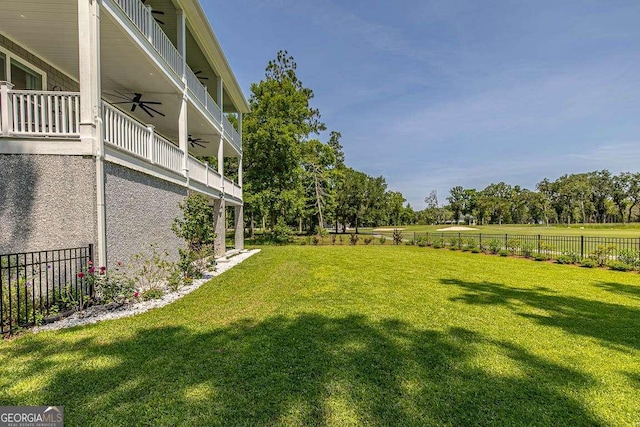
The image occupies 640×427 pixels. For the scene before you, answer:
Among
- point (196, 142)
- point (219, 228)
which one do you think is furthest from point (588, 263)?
point (196, 142)

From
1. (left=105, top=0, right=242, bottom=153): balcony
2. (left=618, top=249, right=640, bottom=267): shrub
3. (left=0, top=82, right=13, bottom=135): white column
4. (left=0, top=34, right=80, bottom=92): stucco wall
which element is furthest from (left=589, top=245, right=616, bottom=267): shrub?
(left=0, top=34, right=80, bottom=92): stucco wall

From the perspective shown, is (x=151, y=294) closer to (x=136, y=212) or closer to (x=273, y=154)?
(x=136, y=212)

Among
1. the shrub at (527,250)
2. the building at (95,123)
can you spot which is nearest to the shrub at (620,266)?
the shrub at (527,250)

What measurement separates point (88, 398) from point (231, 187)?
537 inches

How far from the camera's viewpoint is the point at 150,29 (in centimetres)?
779

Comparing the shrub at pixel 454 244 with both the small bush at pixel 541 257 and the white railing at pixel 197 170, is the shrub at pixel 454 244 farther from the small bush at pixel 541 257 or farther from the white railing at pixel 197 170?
the white railing at pixel 197 170

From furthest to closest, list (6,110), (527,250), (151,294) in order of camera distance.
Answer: (527,250)
(151,294)
(6,110)

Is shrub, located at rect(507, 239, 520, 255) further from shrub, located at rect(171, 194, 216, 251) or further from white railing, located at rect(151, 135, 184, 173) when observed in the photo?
white railing, located at rect(151, 135, 184, 173)

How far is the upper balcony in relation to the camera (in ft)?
21.0

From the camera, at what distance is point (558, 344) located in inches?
163

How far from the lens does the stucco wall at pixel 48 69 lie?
7.33m

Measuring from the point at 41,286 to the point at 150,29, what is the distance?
6.52 m

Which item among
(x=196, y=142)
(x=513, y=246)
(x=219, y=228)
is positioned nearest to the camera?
(x=219, y=228)

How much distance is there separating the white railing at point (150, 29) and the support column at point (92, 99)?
1.16 meters
